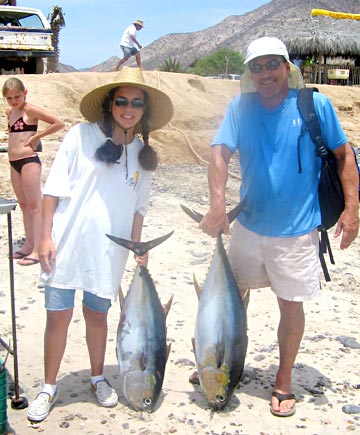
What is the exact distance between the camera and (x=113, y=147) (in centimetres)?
292

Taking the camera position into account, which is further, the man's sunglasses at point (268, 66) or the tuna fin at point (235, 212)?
the tuna fin at point (235, 212)

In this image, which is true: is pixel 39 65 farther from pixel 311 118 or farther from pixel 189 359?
pixel 311 118

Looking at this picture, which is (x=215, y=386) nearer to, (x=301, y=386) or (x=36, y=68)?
(x=301, y=386)

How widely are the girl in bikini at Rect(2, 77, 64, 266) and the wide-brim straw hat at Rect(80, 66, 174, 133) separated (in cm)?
240

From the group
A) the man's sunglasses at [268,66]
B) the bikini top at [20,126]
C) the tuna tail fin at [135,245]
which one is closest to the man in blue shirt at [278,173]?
the man's sunglasses at [268,66]

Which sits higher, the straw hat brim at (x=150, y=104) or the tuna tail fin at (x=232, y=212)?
the straw hat brim at (x=150, y=104)

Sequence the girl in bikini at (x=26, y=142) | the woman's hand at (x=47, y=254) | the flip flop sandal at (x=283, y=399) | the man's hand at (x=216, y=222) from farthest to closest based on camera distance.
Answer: the girl in bikini at (x=26, y=142), the flip flop sandal at (x=283, y=399), the man's hand at (x=216, y=222), the woman's hand at (x=47, y=254)

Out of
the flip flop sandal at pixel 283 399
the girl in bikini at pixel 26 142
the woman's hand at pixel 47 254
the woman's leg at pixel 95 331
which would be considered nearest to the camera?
the woman's hand at pixel 47 254

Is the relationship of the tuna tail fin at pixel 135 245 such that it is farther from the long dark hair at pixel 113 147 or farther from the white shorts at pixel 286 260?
the white shorts at pixel 286 260

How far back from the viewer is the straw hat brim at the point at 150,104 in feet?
9.66

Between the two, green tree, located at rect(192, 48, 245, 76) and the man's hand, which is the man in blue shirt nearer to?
the man's hand

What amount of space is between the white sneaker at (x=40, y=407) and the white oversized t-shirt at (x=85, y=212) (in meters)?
0.64

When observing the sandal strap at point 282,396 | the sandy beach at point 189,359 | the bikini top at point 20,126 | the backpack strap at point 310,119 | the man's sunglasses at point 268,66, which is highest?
the man's sunglasses at point 268,66

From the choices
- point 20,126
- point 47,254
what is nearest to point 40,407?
point 47,254
